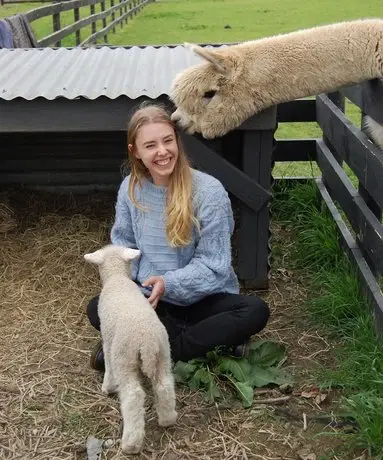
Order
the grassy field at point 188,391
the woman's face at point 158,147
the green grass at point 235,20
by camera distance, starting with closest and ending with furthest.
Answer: the grassy field at point 188,391 < the woman's face at point 158,147 < the green grass at point 235,20

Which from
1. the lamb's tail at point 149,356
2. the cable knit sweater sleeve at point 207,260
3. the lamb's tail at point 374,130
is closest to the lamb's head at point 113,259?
the cable knit sweater sleeve at point 207,260

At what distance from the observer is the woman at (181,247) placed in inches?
128

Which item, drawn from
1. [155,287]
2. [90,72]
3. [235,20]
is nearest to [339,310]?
[155,287]

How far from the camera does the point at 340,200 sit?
457 cm

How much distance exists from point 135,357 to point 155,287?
20.7 inches

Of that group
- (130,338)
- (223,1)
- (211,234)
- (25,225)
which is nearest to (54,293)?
(25,225)

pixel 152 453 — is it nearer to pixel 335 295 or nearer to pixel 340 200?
pixel 335 295

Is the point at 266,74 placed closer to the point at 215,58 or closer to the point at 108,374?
the point at 215,58

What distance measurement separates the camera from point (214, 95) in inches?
145

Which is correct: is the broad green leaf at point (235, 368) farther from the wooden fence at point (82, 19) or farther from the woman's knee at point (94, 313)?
the wooden fence at point (82, 19)

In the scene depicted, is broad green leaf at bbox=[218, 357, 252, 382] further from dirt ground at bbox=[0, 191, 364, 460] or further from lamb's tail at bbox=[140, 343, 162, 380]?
lamb's tail at bbox=[140, 343, 162, 380]

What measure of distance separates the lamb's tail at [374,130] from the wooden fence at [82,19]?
6.79m

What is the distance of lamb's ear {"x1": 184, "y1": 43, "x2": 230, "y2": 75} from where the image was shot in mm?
3535

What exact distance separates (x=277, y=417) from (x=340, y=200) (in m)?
1.94
